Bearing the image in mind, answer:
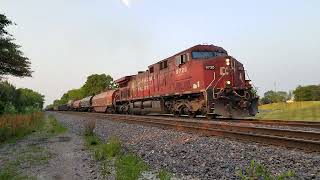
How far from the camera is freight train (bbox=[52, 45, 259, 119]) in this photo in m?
17.9

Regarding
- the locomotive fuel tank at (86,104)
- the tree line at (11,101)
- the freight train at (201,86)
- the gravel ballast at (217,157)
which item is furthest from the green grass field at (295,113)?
the locomotive fuel tank at (86,104)

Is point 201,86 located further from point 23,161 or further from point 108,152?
point 23,161

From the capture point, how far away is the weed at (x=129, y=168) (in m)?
6.98

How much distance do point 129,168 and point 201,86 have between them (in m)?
11.9

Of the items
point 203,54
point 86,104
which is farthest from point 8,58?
point 86,104

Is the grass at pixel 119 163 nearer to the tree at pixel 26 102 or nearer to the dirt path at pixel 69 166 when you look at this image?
the dirt path at pixel 69 166

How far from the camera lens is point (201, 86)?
19.1m

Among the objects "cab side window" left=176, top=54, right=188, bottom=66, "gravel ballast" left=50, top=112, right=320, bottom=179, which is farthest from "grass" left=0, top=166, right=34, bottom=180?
"cab side window" left=176, top=54, right=188, bottom=66

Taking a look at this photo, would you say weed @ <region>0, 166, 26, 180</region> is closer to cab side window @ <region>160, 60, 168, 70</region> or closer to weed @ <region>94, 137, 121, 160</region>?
weed @ <region>94, 137, 121, 160</region>

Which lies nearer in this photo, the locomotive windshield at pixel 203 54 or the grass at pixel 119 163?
the grass at pixel 119 163

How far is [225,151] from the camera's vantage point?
896 centimetres

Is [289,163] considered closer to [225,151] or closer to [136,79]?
[225,151]

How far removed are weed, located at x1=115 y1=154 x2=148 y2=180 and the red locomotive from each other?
9.52 m

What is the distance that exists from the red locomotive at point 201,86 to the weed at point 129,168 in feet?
31.2
